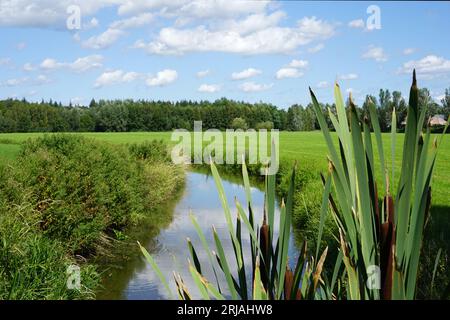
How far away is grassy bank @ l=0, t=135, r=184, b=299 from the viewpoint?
19.4 feet

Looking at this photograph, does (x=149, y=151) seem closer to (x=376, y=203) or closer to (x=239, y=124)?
(x=376, y=203)

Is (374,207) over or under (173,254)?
over

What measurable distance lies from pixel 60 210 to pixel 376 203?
8000mm

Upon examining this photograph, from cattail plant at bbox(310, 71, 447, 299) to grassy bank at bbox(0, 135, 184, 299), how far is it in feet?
15.1

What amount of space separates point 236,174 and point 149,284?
16648 millimetres

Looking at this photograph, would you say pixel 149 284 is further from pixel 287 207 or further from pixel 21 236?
pixel 287 207

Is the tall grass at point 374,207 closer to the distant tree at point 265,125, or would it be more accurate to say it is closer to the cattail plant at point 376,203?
the cattail plant at point 376,203

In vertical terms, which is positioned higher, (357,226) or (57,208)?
(357,226)

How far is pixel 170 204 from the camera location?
57.0 ft

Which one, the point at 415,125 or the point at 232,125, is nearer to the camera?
the point at 415,125

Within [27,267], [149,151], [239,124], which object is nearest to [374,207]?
[27,267]

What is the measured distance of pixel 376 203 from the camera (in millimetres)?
1359

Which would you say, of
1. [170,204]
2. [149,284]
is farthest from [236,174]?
[149,284]

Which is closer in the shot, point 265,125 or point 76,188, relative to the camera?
point 76,188
